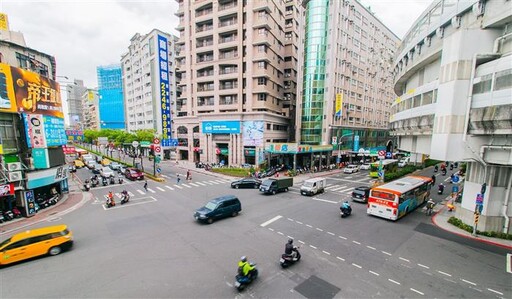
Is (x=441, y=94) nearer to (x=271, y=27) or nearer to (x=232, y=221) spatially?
(x=232, y=221)

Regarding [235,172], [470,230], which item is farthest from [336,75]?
[470,230]

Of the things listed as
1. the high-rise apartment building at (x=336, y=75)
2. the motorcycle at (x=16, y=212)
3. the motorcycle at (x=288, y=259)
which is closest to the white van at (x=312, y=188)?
the motorcycle at (x=288, y=259)

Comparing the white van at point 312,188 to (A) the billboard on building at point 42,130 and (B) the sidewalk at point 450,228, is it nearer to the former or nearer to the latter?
(B) the sidewalk at point 450,228

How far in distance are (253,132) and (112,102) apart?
88.1 metres

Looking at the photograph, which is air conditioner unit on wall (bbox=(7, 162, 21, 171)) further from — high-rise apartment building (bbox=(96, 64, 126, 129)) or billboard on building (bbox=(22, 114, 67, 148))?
high-rise apartment building (bbox=(96, 64, 126, 129))

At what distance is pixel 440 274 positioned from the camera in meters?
10.2

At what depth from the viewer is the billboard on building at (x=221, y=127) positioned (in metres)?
42.7

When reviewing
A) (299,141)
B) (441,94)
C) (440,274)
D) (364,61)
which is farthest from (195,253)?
(364,61)

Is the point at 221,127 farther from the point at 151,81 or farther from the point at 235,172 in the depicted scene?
the point at 151,81

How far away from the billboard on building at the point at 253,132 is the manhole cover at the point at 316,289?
3282 centimetres

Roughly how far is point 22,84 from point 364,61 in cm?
6284

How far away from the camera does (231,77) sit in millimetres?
44438

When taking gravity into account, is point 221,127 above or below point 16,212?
above

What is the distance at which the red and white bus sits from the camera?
54.5ft
